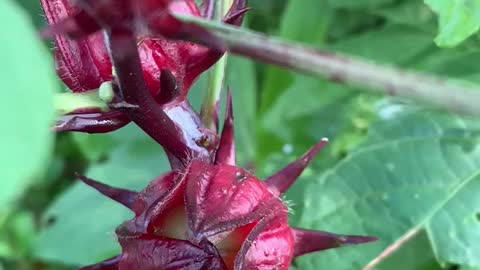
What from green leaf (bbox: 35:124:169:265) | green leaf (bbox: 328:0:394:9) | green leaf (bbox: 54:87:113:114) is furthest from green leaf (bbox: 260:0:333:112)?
green leaf (bbox: 54:87:113:114)

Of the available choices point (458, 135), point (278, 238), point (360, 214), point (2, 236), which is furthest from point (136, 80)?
point (2, 236)

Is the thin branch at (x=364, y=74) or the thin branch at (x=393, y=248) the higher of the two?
the thin branch at (x=364, y=74)

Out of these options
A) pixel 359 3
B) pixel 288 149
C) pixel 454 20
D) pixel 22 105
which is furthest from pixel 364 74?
pixel 288 149

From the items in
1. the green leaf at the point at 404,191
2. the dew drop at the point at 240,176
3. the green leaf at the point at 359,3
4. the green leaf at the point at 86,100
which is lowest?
the green leaf at the point at 404,191

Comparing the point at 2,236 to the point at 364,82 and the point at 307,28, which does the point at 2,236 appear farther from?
the point at 364,82

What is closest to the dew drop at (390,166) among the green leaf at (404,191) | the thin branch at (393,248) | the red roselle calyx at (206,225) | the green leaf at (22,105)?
the green leaf at (404,191)

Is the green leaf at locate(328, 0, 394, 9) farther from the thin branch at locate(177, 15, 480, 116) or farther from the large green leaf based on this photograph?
the thin branch at locate(177, 15, 480, 116)

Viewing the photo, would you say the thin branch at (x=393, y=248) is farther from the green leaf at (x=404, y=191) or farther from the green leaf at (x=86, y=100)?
the green leaf at (x=86, y=100)
